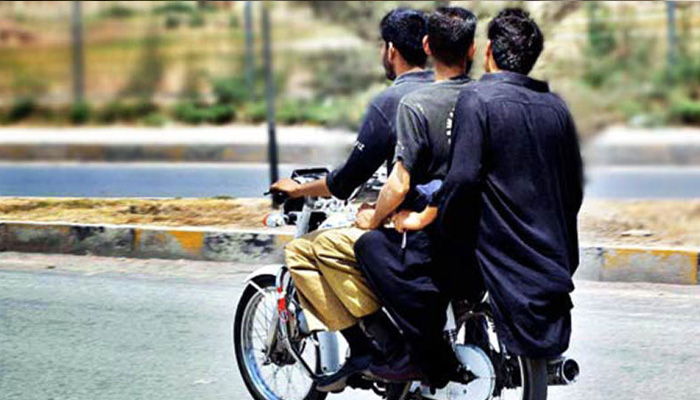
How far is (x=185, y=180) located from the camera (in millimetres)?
14141

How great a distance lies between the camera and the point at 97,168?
1627 centimetres

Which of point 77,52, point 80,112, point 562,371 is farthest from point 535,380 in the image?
point 77,52

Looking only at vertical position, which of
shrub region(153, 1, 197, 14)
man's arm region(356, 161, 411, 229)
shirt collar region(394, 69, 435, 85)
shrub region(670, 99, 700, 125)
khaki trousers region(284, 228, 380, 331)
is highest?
shirt collar region(394, 69, 435, 85)

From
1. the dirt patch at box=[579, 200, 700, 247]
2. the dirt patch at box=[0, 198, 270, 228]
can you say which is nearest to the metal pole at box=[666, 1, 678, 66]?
the dirt patch at box=[579, 200, 700, 247]

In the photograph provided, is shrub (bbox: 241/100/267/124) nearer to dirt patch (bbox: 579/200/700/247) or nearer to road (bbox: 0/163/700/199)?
road (bbox: 0/163/700/199)

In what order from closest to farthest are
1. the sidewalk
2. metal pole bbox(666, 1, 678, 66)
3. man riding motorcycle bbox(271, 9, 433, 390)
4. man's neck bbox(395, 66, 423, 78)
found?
man riding motorcycle bbox(271, 9, 433, 390) → man's neck bbox(395, 66, 423, 78) → the sidewalk → metal pole bbox(666, 1, 678, 66)

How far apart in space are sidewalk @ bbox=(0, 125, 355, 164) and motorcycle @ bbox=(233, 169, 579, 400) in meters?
9.98

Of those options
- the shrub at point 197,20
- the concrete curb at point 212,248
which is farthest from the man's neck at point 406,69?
the shrub at point 197,20

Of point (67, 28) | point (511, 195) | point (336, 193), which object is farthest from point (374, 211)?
point (67, 28)

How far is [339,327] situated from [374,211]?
0.46 metres

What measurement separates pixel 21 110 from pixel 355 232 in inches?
628

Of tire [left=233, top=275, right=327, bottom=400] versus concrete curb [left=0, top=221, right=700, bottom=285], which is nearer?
tire [left=233, top=275, right=327, bottom=400]

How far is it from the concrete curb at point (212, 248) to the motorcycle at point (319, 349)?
11.7ft

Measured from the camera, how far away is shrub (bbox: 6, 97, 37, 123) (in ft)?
65.8
